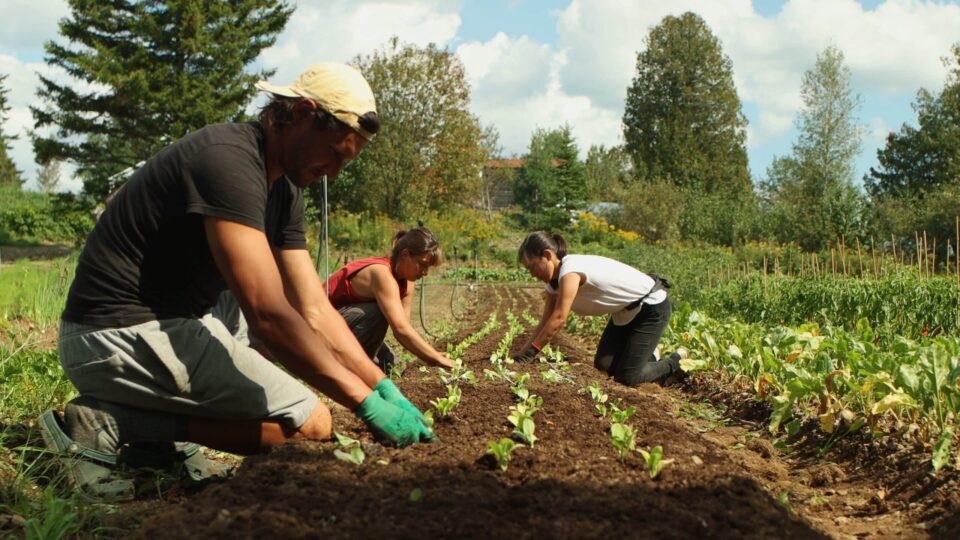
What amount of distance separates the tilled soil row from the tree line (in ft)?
58.4

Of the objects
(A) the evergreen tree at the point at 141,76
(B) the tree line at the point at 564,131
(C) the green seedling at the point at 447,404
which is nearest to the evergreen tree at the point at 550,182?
(B) the tree line at the point at 564,131

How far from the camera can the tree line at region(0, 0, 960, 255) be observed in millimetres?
23109

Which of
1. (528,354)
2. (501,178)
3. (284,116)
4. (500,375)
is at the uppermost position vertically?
(501,178)

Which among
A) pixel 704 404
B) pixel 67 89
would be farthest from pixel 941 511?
pixel 67 89

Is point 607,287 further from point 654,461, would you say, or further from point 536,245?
point 654,461

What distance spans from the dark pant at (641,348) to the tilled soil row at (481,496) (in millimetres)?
2911

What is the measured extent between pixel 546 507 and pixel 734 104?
4898 cm

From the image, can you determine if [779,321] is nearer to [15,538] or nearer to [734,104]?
[15,538]

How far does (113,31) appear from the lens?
76.6 feet

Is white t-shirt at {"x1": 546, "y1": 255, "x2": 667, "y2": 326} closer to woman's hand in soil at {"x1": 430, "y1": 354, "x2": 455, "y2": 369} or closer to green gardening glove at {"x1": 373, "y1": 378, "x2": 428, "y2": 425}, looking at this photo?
woman's hand in soil at {"x1": 430, "y1": 354, "x2": 455, "y2": 369}

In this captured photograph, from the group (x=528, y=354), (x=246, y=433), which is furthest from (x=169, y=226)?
(x=528, y=354)

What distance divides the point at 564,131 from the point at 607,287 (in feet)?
134

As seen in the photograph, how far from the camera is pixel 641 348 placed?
Answer: 6316 mm

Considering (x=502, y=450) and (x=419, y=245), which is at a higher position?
(x=419, y=245)
